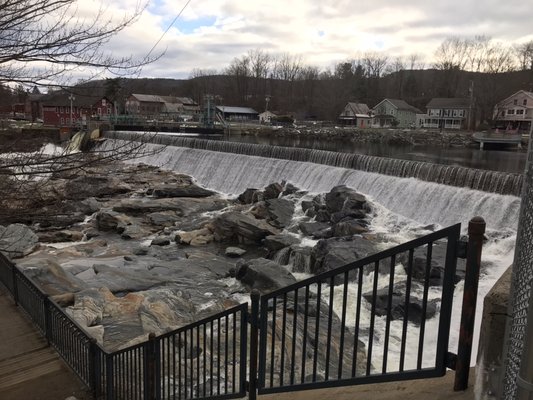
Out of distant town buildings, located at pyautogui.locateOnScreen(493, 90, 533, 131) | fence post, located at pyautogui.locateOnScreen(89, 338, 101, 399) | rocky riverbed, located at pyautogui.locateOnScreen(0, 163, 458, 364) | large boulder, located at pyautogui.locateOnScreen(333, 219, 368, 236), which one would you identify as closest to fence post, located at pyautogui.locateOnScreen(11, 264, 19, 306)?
rocky riverbed, located at pyautogui.locateOnScreen(0, 163, 458, 364)

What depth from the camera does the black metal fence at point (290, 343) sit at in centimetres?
289

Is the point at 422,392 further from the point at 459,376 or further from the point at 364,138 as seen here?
the point at 364,138

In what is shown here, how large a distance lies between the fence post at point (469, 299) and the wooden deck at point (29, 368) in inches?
190

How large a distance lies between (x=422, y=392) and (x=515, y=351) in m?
1.25

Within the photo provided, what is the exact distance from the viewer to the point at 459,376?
2.85 m

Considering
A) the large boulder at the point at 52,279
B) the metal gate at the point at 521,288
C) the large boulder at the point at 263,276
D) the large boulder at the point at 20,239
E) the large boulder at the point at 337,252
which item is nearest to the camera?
the metal gate at the point at 521,288

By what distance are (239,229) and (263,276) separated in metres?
5.09

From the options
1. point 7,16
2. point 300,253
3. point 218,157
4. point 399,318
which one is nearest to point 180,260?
point 300,253

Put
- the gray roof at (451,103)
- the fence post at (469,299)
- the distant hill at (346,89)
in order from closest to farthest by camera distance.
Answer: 1. the fence post at (469,299)
2. the distant hill at (346,89)
3. the gray roof at (451,103)

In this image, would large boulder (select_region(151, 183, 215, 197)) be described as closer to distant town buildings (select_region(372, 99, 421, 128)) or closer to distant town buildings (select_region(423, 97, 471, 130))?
distant town buildings (select_region(423, 97, 471, 130))

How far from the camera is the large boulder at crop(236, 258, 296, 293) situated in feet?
36.4

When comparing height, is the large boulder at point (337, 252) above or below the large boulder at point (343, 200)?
below

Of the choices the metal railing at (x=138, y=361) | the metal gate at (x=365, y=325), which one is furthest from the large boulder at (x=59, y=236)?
the metal gate at (x=365, y=325)

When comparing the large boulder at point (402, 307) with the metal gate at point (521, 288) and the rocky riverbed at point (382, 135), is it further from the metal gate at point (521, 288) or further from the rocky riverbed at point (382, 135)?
the rocky riverbed at point (382, 135)
